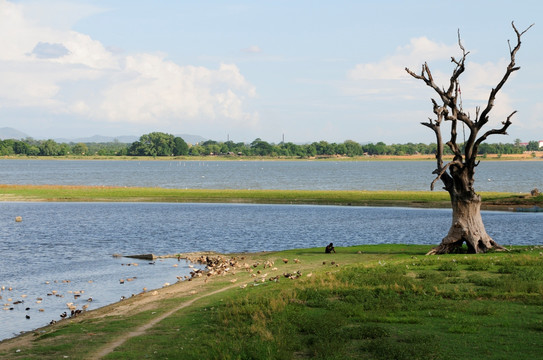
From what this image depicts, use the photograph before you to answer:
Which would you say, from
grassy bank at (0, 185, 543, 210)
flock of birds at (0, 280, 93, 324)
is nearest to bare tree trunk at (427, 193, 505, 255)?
flock of birds at (0, 280, 93, 324)

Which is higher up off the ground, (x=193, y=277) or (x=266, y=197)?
(x=193, y=277)

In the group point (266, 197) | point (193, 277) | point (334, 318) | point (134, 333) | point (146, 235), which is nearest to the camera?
point (334, 318)

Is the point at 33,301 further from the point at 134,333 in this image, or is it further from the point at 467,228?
the point at 467,228

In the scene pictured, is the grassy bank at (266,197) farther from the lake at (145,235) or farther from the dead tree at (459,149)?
the dead tree at (459,149)

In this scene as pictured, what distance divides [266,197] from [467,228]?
5786 cm

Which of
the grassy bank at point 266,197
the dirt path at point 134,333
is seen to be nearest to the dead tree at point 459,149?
the dirt path at point 134,333

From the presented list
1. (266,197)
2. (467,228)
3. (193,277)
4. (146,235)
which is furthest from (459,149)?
(266,197)

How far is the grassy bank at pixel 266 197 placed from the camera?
78750mm

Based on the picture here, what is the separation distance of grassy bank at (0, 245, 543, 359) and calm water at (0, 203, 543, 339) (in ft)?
13.2

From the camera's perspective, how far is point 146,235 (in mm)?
50719

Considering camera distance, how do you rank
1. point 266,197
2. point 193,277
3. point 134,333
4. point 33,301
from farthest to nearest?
1. point 266,197
2. point 193,277
3. point 33,301
4. point 134,333

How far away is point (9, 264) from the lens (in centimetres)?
3625

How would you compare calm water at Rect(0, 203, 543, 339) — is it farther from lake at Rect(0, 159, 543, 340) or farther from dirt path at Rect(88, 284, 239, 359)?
dirt path at Rect(88, 284, 239, 359)

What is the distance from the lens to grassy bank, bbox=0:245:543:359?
1508 centimetres
